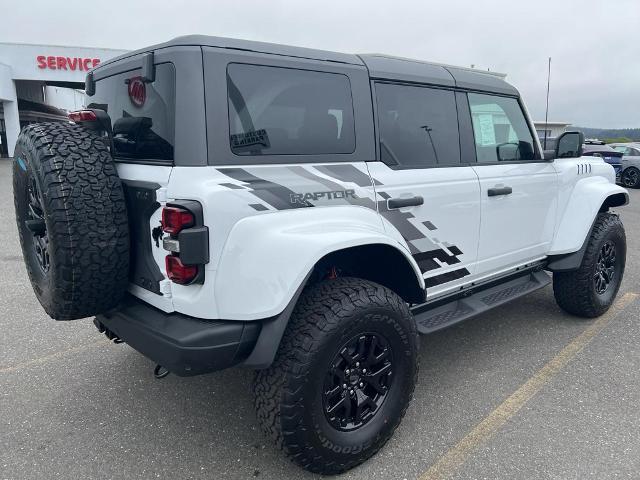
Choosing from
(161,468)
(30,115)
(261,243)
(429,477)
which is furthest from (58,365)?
(30,115)

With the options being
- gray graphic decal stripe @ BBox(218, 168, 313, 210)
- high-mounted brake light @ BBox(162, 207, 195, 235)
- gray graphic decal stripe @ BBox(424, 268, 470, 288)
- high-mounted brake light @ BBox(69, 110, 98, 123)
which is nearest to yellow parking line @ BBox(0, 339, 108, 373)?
high-mounted brake light @ BBox(69, 110, 98, 123)

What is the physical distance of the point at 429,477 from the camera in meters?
2.32

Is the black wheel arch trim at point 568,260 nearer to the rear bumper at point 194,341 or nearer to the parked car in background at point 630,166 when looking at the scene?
the rear bumper at point 194,341

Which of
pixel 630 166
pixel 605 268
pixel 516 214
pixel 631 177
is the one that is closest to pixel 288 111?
pixel 516 214

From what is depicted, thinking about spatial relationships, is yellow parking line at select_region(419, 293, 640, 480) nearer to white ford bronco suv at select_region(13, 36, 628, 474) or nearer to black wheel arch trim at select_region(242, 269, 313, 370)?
white ford bronco suv at select_region(13, 36, 628, 474)

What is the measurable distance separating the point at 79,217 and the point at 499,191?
259 cm

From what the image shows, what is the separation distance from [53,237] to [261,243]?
0.91m

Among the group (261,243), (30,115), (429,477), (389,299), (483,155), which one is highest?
(30,115)

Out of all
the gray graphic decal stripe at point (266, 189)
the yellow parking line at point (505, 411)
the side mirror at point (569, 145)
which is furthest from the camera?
the side mirror at point (569, 145)

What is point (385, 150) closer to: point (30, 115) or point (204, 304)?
point (204, 304)

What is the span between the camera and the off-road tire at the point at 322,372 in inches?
83.7

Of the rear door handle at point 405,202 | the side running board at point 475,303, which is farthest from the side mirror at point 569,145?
the rear door handle at point 405,202

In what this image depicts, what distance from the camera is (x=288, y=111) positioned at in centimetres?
231

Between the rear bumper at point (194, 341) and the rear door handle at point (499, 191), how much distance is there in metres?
1.93
